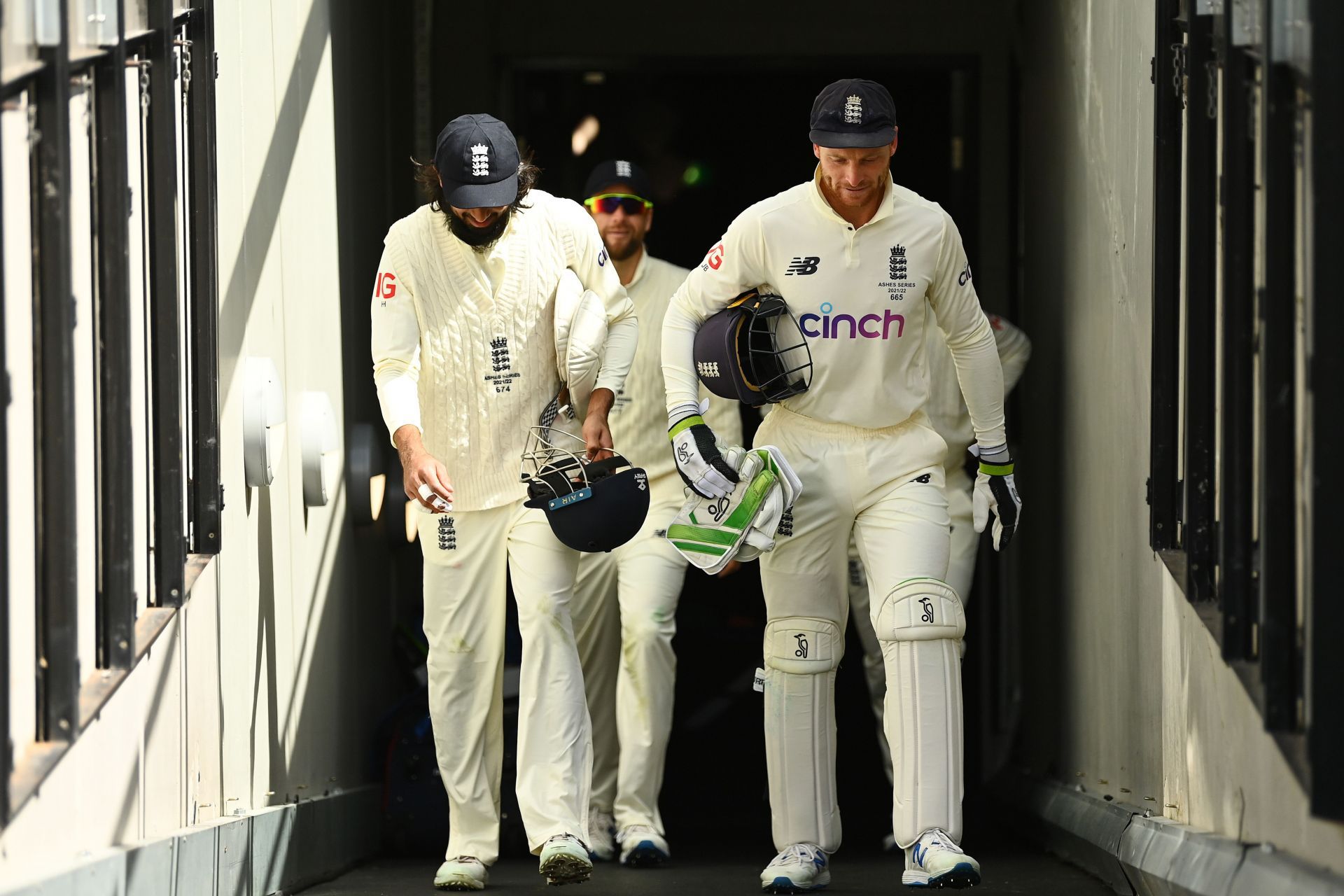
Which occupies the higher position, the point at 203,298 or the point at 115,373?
the point at 203,298

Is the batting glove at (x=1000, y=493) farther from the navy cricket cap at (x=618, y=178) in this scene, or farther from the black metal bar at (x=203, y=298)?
the black metal bar at (x=203, y=298)

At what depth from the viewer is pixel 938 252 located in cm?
504

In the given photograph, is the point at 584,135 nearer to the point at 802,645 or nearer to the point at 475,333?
the point at 475,333

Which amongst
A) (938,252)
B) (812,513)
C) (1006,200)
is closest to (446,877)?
(812,513)

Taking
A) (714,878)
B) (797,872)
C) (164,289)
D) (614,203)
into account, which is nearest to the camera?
(164,289)

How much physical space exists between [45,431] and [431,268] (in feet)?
6.77

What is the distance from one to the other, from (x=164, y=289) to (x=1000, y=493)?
2.34 meters

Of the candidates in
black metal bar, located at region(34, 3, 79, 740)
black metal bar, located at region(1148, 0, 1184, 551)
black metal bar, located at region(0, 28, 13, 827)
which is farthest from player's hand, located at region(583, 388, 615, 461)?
black metal bar, located at region(0, 28, 13, 827)

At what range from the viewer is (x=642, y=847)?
6.09 meters

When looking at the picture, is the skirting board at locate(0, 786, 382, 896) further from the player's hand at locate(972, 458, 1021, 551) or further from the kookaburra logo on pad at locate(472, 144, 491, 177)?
the player's hand at locate(972, 458, 1021, 551)

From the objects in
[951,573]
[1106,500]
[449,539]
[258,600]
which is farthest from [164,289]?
[951,573]

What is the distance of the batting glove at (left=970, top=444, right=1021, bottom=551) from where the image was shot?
5262 mm

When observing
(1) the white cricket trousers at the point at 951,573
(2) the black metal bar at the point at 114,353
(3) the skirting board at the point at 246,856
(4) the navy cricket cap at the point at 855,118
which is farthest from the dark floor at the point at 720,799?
(4) the navy cricket cap at the point at 855,118

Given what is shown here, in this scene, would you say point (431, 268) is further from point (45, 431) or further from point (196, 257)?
point (45, 431)
